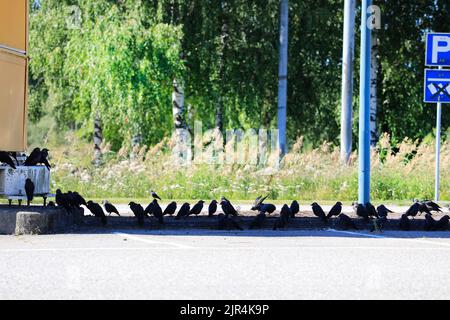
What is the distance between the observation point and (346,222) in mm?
15188

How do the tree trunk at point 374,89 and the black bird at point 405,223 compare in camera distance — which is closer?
the black bird at point 405,223

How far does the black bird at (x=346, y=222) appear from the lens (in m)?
15.2

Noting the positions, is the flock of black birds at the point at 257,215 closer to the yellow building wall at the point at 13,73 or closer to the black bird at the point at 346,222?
the black bird at the point at 346,222

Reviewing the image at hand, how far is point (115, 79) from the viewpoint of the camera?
102 ft

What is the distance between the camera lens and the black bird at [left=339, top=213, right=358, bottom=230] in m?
15.2

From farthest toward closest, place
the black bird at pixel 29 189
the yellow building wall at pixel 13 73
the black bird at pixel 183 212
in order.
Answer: the black bird at pixel 183 212 → the yellow building wall at pixel 13 73 → the black bird at pixel 29 189

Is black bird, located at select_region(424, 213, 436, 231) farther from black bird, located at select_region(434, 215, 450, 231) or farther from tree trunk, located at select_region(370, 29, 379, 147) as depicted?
tree trunk, located at select_region(370, 29, 379, 147)

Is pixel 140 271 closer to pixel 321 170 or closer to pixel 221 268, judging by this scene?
pixel 221 268

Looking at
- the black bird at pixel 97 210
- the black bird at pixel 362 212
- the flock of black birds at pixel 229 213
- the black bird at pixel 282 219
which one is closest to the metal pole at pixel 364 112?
the flock of black birds at pixel 229 213

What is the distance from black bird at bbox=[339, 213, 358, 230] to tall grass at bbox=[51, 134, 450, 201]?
23.4ft

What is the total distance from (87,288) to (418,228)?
7.52 meters

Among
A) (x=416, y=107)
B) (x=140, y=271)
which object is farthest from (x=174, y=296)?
(x=416, y=107)

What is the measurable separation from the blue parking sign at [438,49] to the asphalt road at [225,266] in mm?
6524

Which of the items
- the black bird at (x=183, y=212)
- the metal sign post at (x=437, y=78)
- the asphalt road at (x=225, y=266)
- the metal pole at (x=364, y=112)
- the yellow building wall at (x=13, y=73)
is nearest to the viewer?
the asphalt road at (x=225, y=266)
